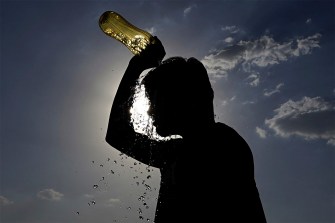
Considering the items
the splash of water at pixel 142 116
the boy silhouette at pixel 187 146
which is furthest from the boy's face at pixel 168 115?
the splash of water at pixel 142 116

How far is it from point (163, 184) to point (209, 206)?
0.55 meters

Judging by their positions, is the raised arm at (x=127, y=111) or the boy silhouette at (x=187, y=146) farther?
the raised arm at (x=127, y=111)

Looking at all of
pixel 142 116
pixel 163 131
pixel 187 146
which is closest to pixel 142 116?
pixel 142 116

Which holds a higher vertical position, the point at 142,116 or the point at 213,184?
the point at 142,116

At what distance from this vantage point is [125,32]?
188 inches

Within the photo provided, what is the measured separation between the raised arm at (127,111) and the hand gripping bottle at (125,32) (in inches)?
8.5

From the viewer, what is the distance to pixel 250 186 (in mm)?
2988

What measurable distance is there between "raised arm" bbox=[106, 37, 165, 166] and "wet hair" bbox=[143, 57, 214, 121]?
1.26 feet

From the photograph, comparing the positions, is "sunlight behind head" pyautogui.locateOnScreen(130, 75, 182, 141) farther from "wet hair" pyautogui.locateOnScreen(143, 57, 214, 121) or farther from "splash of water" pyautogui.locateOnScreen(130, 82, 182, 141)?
"wet hair" pyautogui.locateOnScreen(143, 57, 214, 121)

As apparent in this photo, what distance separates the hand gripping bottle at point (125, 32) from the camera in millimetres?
4348

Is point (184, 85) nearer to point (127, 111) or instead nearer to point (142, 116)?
point (142, 116)

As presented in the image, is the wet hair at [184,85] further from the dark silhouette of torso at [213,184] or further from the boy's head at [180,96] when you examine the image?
the dark silhouette of torso at [213,184]

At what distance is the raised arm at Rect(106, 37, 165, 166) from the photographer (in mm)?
4055

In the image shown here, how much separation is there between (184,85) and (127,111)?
871 mm
